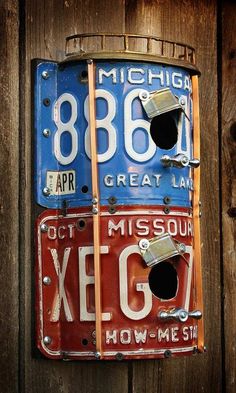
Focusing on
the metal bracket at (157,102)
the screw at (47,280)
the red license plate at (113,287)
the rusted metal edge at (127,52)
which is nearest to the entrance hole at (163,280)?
the red license plate at (113,287)

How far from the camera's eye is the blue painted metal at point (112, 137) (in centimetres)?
282

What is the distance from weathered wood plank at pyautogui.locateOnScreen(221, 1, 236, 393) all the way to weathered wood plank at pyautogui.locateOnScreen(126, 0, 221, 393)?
25 mm

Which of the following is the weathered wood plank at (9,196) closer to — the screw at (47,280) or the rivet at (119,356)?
the screw at (47,280)

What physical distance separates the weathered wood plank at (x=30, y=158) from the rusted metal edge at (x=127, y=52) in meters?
0.04

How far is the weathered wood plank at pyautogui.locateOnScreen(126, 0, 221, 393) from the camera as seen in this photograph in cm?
311

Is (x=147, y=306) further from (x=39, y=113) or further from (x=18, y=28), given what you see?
(x=18, y=28)

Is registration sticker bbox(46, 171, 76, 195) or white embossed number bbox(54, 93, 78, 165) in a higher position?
white embossed number bbox(54, 93, 78, 165)

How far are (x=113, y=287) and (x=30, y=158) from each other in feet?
1.16

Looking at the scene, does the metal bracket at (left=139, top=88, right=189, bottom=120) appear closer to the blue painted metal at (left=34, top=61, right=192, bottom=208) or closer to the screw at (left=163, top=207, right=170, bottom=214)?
the blue painted metal at (left=34, top=61, right=192, bottom=208)

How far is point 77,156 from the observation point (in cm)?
286

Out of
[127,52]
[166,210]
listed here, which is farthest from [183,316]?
[127,52]

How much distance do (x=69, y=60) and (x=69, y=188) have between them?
284mm

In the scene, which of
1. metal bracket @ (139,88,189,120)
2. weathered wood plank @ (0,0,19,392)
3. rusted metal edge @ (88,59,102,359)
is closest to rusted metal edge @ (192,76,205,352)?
metal bracket @ (139,88,189,120)

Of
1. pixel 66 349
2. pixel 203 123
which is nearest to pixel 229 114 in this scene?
pixel 203 123
